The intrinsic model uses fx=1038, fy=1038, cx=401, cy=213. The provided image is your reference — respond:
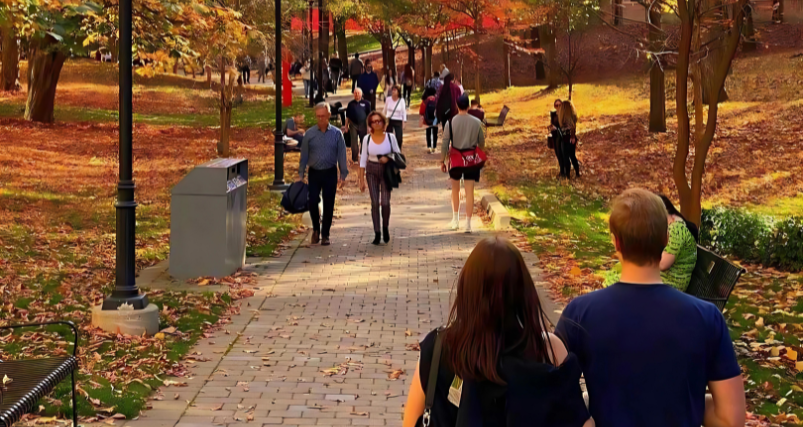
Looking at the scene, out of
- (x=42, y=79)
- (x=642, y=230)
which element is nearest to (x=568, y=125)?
(x=642, y=230)

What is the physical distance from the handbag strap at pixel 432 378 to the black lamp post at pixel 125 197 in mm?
5598

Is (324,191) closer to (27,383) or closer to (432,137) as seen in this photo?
(27,383)

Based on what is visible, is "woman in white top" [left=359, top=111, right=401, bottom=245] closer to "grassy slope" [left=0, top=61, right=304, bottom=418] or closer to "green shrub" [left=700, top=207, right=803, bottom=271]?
"grassy slope" [left=0, top=61, right=304, bottom=418]

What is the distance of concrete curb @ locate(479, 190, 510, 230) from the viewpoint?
14.6m

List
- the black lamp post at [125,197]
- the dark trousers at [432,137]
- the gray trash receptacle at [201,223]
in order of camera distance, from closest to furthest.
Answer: the black lamp post at [125,197] → the gray trash receptacle at [201,223] → the dark trousers at [432,137]

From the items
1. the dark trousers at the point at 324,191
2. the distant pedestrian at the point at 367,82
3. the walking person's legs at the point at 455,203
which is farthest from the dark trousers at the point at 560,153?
the dark trousers at the point at 324,191

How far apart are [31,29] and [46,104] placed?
30.6 ft

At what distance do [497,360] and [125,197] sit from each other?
5.85 meters

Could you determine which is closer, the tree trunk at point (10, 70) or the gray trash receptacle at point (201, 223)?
the gray trash receptacle at point (201, 223)

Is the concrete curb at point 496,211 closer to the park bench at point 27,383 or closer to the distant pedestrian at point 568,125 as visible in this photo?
the distant pedestrian at point 568,125

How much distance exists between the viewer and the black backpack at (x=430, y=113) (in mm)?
24484

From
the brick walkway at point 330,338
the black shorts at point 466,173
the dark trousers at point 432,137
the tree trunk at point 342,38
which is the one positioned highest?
the tree trunk at point 342,38

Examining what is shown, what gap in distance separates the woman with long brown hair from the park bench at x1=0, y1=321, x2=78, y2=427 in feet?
7.57

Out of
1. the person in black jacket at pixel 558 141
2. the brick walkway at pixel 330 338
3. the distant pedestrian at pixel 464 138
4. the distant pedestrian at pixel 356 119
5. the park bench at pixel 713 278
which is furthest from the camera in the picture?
the distant pedestrian at pixel 356 119
